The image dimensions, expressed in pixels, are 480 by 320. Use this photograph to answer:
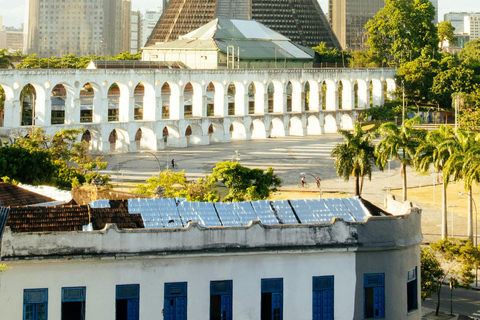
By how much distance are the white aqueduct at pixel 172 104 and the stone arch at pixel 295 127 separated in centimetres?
13

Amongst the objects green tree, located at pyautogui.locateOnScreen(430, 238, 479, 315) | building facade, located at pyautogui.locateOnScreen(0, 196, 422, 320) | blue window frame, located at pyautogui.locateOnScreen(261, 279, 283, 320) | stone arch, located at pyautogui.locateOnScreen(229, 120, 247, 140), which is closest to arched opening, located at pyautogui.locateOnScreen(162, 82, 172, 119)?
stone arch, located at pyautogui.locateOnScreen(229, 120, 247, 140)

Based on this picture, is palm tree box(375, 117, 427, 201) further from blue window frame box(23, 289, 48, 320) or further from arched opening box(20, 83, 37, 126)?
arched opening box(20, 83, 37, 126)

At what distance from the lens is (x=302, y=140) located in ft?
317

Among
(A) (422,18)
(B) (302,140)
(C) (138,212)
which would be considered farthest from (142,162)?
(A) (422,18)

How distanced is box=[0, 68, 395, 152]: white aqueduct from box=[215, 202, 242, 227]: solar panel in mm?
50158

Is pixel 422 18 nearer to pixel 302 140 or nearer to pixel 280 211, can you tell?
pixel 302 140

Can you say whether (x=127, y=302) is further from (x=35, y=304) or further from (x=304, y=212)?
(x=304, y=212)

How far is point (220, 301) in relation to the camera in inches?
821

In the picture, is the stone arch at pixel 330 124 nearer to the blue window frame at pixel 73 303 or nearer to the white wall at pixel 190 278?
the white wall at pixel 190 278

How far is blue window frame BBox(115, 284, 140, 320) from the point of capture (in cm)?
2027

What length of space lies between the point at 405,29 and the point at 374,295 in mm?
105573

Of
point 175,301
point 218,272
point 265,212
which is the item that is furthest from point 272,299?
point 265,212

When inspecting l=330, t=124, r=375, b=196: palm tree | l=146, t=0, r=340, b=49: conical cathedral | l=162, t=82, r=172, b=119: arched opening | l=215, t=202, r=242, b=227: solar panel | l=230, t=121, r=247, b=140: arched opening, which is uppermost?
l=146, t=0, r=340, b=49: conical cathedral

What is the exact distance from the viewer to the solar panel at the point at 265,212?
2303cm
